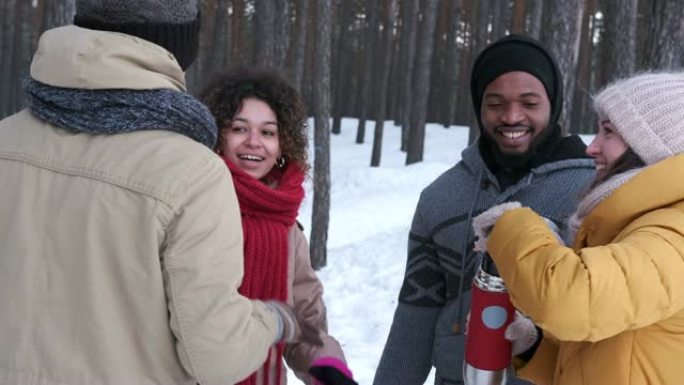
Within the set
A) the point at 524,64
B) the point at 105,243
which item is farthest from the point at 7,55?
the point at 105,243

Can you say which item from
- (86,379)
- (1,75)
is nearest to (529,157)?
(86,379)

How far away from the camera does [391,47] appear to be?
1045 inches

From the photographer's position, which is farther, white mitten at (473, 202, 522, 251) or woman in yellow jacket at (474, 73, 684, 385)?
white mitten at (473, 202, 522, 251)

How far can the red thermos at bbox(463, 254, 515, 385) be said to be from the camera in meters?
1.88

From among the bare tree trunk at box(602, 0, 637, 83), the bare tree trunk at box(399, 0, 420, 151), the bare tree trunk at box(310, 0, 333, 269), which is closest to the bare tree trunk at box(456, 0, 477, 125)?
the bare tree trunk at box(399, 0, 420, 151)

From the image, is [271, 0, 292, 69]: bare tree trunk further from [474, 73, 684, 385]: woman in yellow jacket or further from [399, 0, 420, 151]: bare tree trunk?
[399, 0, 420, 151]: bare tree trunk

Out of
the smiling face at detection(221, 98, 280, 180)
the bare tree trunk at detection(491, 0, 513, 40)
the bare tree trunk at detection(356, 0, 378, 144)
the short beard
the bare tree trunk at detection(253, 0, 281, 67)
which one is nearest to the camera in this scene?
the short beard

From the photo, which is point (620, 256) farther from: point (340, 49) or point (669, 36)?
point (340, 49)

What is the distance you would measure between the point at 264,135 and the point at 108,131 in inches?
39.7

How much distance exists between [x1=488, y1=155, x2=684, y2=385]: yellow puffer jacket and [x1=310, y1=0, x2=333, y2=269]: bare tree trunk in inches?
292

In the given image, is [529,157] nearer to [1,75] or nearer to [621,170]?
[621,170]

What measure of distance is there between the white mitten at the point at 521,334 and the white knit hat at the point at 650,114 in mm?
587

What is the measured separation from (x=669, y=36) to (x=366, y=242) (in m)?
5.99

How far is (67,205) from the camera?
1462 millimetres
